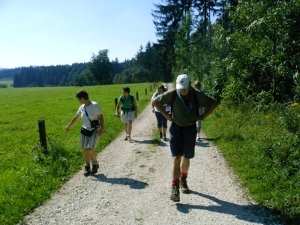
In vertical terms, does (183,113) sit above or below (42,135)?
above

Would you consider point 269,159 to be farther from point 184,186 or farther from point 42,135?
point 42,135

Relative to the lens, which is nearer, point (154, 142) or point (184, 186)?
point (184, 186)

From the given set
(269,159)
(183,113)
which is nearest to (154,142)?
(269,159)

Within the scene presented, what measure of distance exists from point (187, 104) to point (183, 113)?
18cm

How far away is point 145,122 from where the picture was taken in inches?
706

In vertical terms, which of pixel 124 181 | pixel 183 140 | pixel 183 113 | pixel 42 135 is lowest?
pixel 124 181

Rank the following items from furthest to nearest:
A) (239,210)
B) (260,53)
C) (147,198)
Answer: (260,53) < (147,198) < (239,210)

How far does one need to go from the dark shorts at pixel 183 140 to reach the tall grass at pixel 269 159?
1.56 meters

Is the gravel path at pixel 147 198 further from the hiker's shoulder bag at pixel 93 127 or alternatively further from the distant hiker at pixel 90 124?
the hiker's shoulder bag at pixel 93 127

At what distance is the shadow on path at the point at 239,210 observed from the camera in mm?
5750

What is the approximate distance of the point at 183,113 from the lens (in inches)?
253

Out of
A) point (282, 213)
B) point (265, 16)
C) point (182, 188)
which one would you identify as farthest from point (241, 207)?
point (265, 16)

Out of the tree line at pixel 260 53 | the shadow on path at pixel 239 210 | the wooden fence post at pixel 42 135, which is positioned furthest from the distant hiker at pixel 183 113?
the tree line at pixel 260 53

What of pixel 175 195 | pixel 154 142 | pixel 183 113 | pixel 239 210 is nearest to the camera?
pixel 239 210
